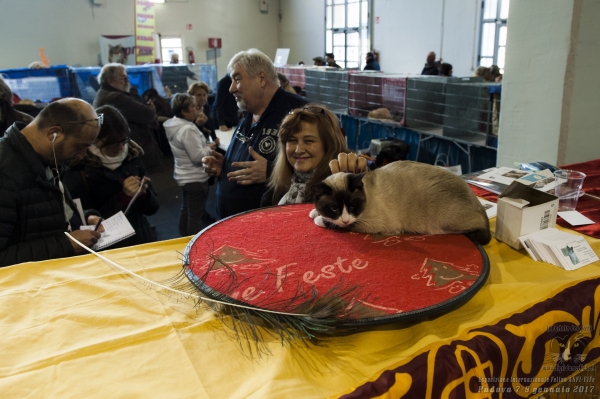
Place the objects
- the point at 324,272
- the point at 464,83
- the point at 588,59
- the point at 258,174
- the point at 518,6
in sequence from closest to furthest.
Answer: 1. the point at 324,272
2. the point at 258,174
3. the point at 588,59
4. the point at 518,6
5. the point at 464,83

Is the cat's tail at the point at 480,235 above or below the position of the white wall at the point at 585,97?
below

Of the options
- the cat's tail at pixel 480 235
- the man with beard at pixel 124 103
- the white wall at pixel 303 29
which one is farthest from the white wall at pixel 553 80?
the white wall at pixel 303 29

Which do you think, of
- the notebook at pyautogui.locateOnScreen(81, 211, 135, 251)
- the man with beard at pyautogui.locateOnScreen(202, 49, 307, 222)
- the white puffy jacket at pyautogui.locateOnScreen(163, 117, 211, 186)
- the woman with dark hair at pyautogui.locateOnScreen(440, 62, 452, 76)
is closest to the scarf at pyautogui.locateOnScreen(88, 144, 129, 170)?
the man with beard at pyautogui.locateOnScreen(202, 49, 307, 222)

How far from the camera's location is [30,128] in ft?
6.57

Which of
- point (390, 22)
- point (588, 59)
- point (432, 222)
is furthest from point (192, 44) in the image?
point (432, 222)

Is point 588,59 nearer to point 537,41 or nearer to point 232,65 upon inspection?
point 537,41

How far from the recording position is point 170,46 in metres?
13.9

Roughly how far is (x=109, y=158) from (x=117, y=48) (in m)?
10.6

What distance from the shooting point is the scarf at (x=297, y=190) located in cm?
198

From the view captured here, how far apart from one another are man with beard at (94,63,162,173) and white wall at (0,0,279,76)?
840 cm

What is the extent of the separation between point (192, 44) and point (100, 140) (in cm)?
1250

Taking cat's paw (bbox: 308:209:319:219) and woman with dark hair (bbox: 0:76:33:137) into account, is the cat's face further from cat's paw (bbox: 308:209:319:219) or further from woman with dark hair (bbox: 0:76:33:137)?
woman with dark hair (bbox: 0:76:33:137)

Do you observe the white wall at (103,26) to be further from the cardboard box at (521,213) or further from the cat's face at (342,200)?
the cardboard box at (521,213)

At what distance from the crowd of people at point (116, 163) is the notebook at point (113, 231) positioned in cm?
5
